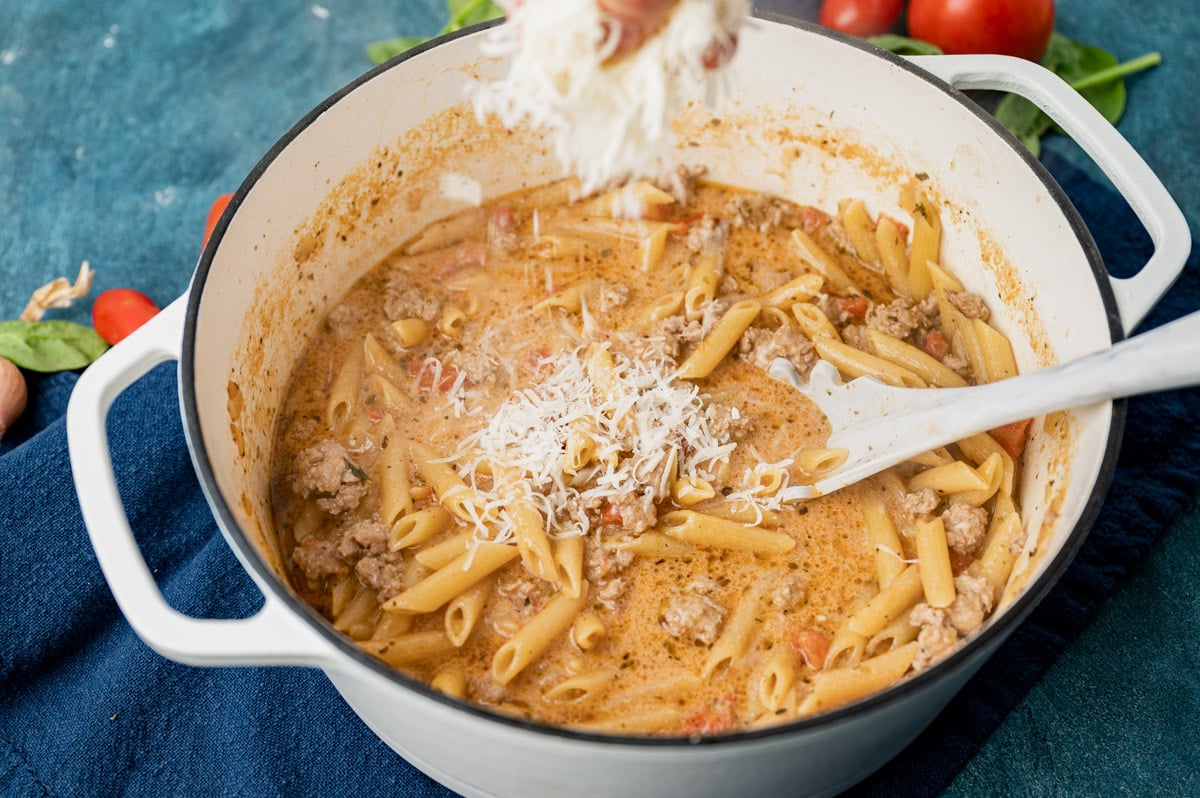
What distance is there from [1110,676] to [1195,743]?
263 millimetres

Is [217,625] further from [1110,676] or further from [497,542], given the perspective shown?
[1110,676]

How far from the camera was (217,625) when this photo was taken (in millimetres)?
2395

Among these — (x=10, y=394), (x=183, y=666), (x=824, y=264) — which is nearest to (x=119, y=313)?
(x=10, y=394)

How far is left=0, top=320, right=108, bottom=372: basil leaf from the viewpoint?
13.1ft

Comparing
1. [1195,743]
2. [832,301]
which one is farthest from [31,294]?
[1195,743]

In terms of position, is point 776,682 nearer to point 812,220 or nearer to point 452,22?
point 812,220

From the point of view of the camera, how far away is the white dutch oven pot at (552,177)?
7.77 feet

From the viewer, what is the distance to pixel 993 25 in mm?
4445

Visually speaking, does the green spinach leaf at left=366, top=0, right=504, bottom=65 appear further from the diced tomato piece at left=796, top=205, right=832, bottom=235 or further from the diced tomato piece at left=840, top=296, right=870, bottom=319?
the diced tomato piece at left=840, top=296, right=870, bottom=319

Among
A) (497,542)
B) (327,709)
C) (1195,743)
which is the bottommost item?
(327,709)

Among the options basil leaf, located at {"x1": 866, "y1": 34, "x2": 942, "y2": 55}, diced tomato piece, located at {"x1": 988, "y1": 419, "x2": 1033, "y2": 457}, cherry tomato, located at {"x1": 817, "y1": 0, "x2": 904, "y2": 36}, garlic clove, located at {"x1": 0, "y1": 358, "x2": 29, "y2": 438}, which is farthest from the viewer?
cherry tomato, located at {"x1": 817, "y1": 0, "x2": 904, "y2": 36}

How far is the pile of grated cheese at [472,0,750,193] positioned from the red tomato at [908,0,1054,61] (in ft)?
6.91

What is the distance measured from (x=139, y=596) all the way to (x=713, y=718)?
1.41 m

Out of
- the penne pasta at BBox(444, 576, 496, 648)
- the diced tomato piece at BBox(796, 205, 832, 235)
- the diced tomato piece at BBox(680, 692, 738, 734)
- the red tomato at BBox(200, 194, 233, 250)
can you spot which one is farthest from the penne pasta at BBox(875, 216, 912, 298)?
the red tomato at BBox(200, 194, 233, 250)
